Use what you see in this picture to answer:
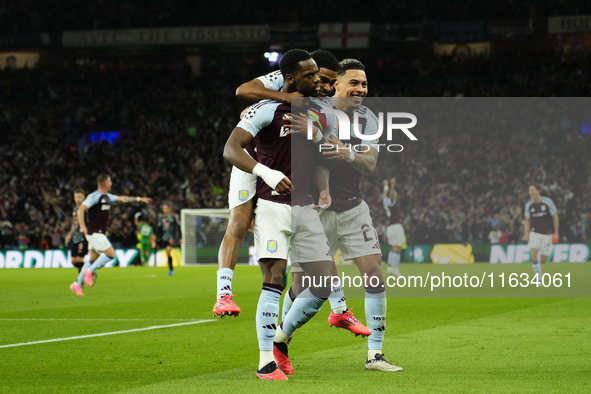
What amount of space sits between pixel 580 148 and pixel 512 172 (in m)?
2.59

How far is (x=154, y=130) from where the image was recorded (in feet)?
111

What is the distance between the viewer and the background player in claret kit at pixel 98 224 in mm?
15797

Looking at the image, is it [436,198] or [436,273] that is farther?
[436,198]

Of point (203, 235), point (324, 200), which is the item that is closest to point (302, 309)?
point (324, 200)

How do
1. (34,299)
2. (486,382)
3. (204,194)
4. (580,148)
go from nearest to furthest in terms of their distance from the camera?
(486,382)
(34,299)
(580,148)
(204,194)

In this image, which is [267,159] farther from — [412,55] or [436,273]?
[412,55]

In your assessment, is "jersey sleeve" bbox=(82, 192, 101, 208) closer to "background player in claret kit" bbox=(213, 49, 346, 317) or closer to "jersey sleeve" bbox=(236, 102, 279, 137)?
"background player in claret kit" bbox=(213, 49, 346, 317)

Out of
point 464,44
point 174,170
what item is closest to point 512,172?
point 174,170

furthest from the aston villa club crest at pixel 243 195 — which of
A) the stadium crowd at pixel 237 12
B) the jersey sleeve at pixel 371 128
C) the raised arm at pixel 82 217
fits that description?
the stadium crowd at pixel 237 12

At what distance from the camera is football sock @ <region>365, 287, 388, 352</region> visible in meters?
6.50

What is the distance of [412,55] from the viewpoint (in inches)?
1491

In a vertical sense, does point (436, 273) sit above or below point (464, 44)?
below

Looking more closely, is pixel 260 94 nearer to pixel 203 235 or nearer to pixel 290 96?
pixel 290 96

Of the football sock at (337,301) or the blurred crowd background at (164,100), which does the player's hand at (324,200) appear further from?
the blurred crowd background at (164,100)
